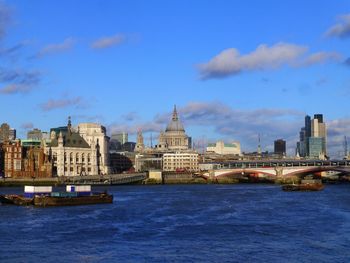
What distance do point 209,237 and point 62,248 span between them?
13818 millimetres

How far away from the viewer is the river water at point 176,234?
160ft

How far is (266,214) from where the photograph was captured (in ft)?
267

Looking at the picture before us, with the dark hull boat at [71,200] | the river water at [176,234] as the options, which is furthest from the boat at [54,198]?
the river water at [176,234]

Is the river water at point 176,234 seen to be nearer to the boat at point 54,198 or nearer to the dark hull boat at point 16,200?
the boat at point 54,198

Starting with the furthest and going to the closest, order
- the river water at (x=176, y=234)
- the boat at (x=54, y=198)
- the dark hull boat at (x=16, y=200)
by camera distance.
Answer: the dark hull boat at (x=16, y=200) → the boat at (x=54, y=198) → the river water at (x=176, y=234)

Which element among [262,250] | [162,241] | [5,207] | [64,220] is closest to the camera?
[262,250]

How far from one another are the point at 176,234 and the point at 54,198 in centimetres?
4393

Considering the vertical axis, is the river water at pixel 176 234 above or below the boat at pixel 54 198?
below

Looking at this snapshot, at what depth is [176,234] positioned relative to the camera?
6081 centimetres

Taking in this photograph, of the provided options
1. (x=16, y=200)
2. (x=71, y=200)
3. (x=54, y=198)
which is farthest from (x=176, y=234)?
(x=16, y=200)

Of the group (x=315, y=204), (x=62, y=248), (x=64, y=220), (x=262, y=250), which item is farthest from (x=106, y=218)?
(x=315, y=204)

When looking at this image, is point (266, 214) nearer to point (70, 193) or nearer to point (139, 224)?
point (139, 224)

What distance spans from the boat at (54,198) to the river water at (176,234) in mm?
7337

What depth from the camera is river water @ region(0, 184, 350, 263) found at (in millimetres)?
48656
